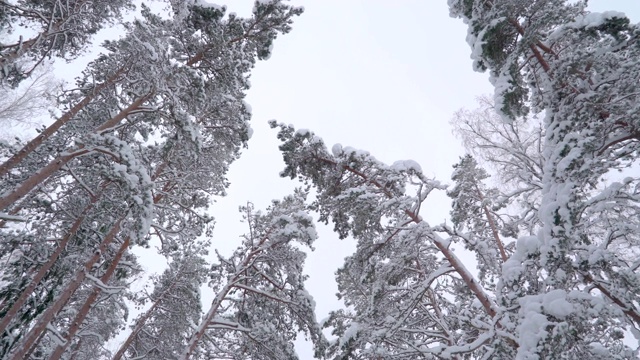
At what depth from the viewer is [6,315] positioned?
6707mm

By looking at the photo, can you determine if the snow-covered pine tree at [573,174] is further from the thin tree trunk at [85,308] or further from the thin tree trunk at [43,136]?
the thin tree trunk at [43,136]

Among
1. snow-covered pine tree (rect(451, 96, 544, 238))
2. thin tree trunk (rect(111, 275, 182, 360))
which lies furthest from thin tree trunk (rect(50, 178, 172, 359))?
snow-covered pine tree (rect(451, 96, 544, 238))

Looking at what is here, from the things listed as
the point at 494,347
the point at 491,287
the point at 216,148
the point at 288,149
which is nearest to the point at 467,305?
the point at 491,287

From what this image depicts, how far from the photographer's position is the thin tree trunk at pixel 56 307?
6.04 metres

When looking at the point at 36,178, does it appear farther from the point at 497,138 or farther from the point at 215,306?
the point at 497,138

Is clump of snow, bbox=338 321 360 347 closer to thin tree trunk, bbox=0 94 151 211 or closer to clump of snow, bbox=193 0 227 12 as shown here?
thin tree trunk, bbox=0 94 151 211

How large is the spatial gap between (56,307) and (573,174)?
8.75 meters

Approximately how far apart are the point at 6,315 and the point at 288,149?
6.49 meters

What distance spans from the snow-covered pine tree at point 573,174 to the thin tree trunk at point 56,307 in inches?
296

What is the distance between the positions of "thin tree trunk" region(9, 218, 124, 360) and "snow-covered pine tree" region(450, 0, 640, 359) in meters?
7.52

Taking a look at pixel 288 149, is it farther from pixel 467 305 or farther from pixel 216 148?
pixel 467 305

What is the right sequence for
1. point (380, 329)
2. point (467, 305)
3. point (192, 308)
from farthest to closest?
point (192, 308), point (467, 305), point (380, 329)

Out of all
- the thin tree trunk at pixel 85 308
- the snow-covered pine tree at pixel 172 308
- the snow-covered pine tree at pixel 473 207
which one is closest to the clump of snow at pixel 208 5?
the thin tree trunk at pixel 85 308

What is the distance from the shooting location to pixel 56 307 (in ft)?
21.2
